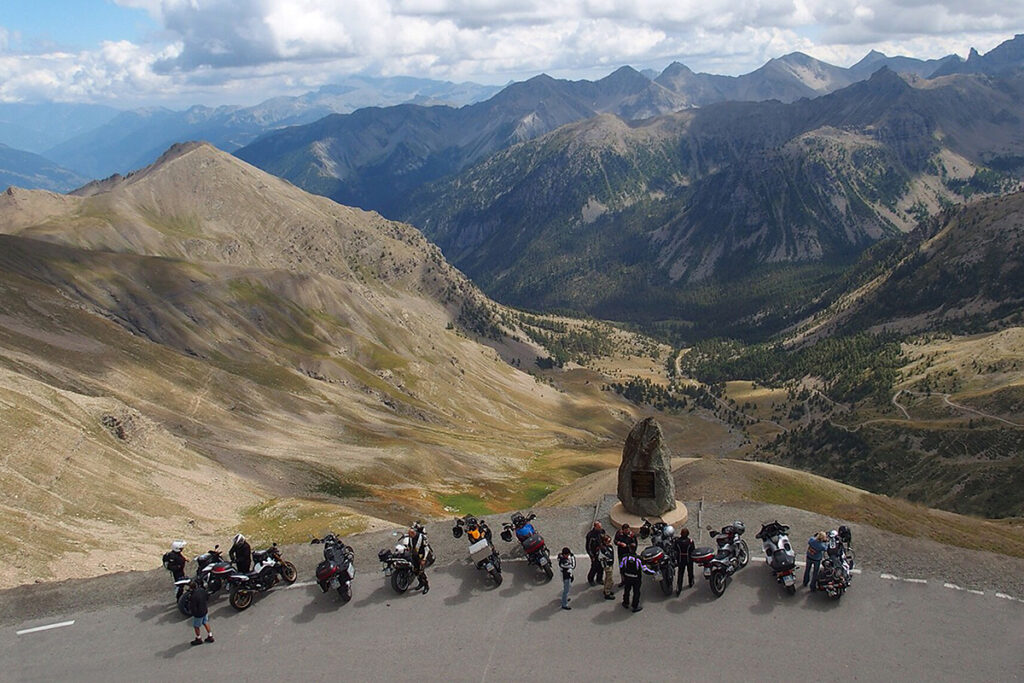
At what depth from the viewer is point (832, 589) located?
1060 inches

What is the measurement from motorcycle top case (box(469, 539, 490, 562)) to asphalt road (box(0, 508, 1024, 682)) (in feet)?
3.90

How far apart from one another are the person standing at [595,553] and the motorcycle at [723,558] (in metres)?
3.92

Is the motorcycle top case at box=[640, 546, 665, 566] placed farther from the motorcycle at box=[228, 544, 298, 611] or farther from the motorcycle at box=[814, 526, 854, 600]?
the motorcycle at box=[228, 544, 298, 611]

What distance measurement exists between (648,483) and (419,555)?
41.8ft

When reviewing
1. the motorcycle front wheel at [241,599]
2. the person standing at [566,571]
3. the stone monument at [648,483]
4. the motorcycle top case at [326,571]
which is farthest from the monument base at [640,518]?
the motorcycle front wheel at [241,599]

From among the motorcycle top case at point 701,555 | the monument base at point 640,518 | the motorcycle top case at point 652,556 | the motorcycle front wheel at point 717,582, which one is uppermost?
the motorcycle top case at point 652,556

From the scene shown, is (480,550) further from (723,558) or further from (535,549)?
(723,558)

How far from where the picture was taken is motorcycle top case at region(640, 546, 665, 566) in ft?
89.1

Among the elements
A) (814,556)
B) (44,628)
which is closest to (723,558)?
(814,556)

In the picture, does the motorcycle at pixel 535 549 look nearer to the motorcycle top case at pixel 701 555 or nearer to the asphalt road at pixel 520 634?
the asphalt road at pixel 520 634

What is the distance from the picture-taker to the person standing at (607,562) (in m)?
27.5

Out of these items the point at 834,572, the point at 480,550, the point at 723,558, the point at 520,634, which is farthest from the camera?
the point at 480,550

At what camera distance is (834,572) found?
27.1m

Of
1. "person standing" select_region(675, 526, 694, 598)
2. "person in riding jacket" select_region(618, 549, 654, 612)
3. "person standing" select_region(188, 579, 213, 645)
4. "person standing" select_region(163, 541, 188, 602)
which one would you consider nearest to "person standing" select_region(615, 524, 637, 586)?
"person in riding jacket" select_region(618, 549, 654, 612)
